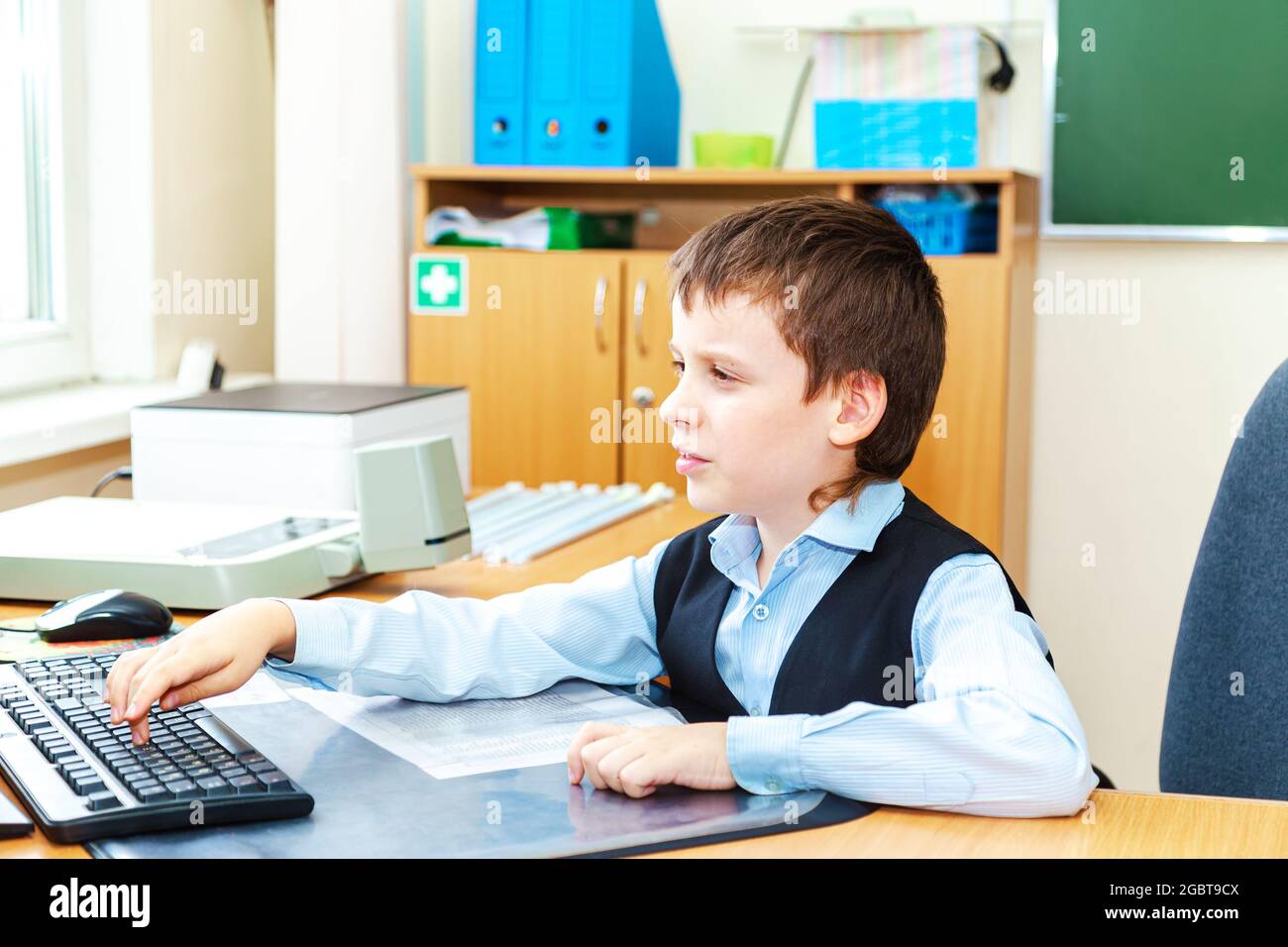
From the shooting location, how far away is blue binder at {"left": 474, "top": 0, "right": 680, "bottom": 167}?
2.70 metres

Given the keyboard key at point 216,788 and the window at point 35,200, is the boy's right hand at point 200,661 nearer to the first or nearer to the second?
the keyboard key at point 216,788

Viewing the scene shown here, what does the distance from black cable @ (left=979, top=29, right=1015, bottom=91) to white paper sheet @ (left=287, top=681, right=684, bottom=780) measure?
220cm

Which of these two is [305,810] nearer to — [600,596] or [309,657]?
[309,657]

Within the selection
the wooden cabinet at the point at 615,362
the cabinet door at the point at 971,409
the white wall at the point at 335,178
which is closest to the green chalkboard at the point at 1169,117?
the wooden cabinet at the point at 615,362

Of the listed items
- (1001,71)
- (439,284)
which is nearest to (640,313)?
(439,284)

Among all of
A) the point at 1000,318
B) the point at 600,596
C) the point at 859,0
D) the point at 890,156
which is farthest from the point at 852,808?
the point at 859,0

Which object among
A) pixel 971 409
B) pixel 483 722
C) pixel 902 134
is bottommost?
pixel 483 722

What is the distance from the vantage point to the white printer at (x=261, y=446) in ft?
5.77

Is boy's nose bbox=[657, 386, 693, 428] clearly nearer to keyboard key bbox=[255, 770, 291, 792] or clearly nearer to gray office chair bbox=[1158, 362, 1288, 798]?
keyboard key bbox=[255, 770, 291, 792]

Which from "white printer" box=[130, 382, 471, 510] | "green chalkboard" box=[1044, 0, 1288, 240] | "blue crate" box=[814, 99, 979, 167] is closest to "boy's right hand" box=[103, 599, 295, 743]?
"white printer" box=[130, 382, 471, 510]

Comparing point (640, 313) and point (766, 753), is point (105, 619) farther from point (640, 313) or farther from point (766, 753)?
point (640, 313)

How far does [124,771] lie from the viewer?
0.84m

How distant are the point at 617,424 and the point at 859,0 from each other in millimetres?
1128

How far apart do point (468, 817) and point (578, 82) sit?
6.93 ft
